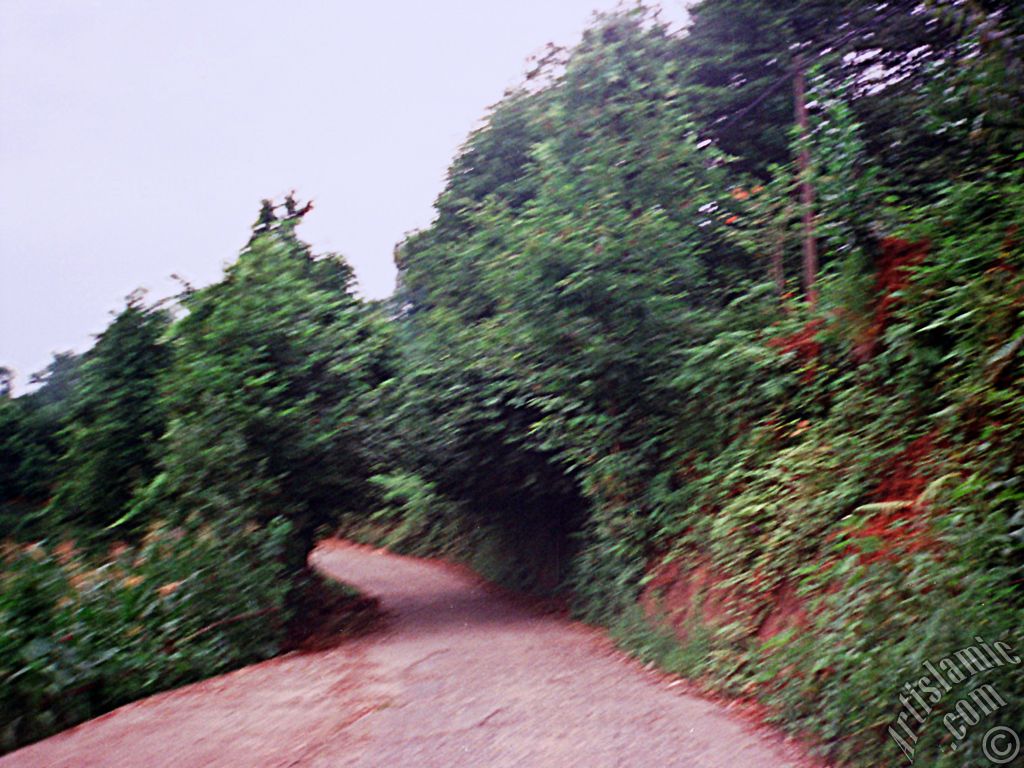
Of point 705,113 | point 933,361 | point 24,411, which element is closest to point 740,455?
point 933,361

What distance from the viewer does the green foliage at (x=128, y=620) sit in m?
10.8

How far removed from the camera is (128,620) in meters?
→ 12.5

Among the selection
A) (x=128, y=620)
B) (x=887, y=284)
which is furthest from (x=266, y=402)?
(x=887, y=284)

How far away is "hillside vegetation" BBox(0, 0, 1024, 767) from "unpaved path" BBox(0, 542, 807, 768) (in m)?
0.73

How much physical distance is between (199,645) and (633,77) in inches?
400

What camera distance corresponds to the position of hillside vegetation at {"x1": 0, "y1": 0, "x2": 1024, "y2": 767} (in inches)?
271

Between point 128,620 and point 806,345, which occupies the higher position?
point 806,345

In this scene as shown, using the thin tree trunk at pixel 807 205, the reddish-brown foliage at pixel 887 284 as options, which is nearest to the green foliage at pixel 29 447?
the thin tree trunk at pixel 807 205

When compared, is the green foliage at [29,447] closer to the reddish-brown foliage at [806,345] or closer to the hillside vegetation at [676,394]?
the hillside vegetation at [676,394]

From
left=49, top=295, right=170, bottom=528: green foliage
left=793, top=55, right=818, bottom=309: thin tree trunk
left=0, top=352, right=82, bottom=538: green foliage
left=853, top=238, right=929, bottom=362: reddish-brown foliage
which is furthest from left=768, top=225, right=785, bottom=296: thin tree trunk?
left=0, top=352, right=82, bottom=538: green foliage

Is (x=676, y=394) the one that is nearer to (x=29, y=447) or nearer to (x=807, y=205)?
(x=807, y=205)

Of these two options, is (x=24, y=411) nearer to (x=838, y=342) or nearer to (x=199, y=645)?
(x=199, y=645)

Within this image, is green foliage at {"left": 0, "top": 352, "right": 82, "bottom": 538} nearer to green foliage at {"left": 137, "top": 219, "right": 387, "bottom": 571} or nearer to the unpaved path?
green foliage at {"left": 137, "top": 219, "right": 387, "bottom": 571}

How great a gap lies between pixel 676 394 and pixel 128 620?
7771mm
